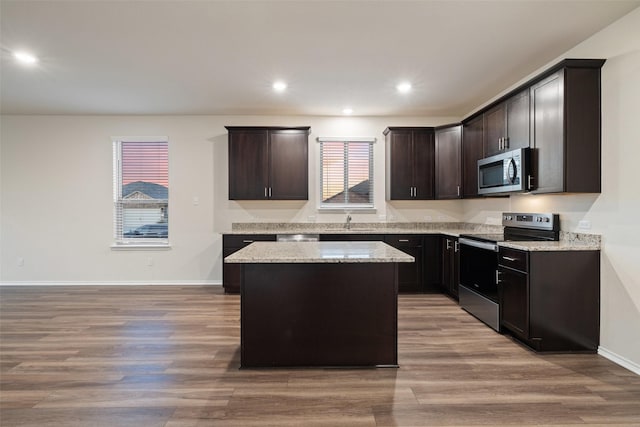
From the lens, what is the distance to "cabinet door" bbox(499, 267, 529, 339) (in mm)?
2835

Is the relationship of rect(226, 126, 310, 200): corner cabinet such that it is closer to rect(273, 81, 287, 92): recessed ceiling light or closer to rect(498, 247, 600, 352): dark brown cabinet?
rect(273, 81, 287, 92): recessed ceiling light

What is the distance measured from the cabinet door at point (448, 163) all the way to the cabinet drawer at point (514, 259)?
70.3 inches

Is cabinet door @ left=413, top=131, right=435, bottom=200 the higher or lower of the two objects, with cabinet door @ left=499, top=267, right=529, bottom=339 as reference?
higher

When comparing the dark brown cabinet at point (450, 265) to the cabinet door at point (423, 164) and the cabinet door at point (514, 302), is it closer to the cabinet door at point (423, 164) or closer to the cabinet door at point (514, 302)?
the cabinet door at point (423, 164)

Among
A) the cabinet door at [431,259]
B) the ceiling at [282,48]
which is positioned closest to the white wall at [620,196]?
the ceiling at [282,48]

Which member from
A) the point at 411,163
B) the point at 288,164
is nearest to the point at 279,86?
the point at 288,164

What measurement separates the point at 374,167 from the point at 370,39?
2.65m

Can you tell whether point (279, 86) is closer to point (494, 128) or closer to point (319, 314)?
point (494, 128)

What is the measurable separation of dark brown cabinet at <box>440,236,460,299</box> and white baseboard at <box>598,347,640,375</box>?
164cm

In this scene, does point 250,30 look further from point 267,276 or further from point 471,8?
point 267,276

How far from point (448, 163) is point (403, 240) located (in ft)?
4.38

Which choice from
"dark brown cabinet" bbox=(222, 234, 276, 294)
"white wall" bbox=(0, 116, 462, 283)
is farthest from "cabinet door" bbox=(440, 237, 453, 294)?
"dark brown cabinet" bbox=(222, 234, 276, 294)

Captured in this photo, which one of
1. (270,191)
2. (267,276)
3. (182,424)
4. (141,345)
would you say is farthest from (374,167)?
(182,424)

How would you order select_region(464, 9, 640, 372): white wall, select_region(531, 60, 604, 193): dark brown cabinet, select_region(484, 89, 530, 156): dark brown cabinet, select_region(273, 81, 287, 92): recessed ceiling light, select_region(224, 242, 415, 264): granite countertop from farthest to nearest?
select_region(273, 81, 287, 92): recessed ceiling light < select_region(484, 89, 530, 156): dark brown cabinet < select_region(531, 60, 604, 193): dark brown cabinet < select_region(464, 9, 640, 372): white wall < select_region(224, 242, 415, 264): granite countertop
